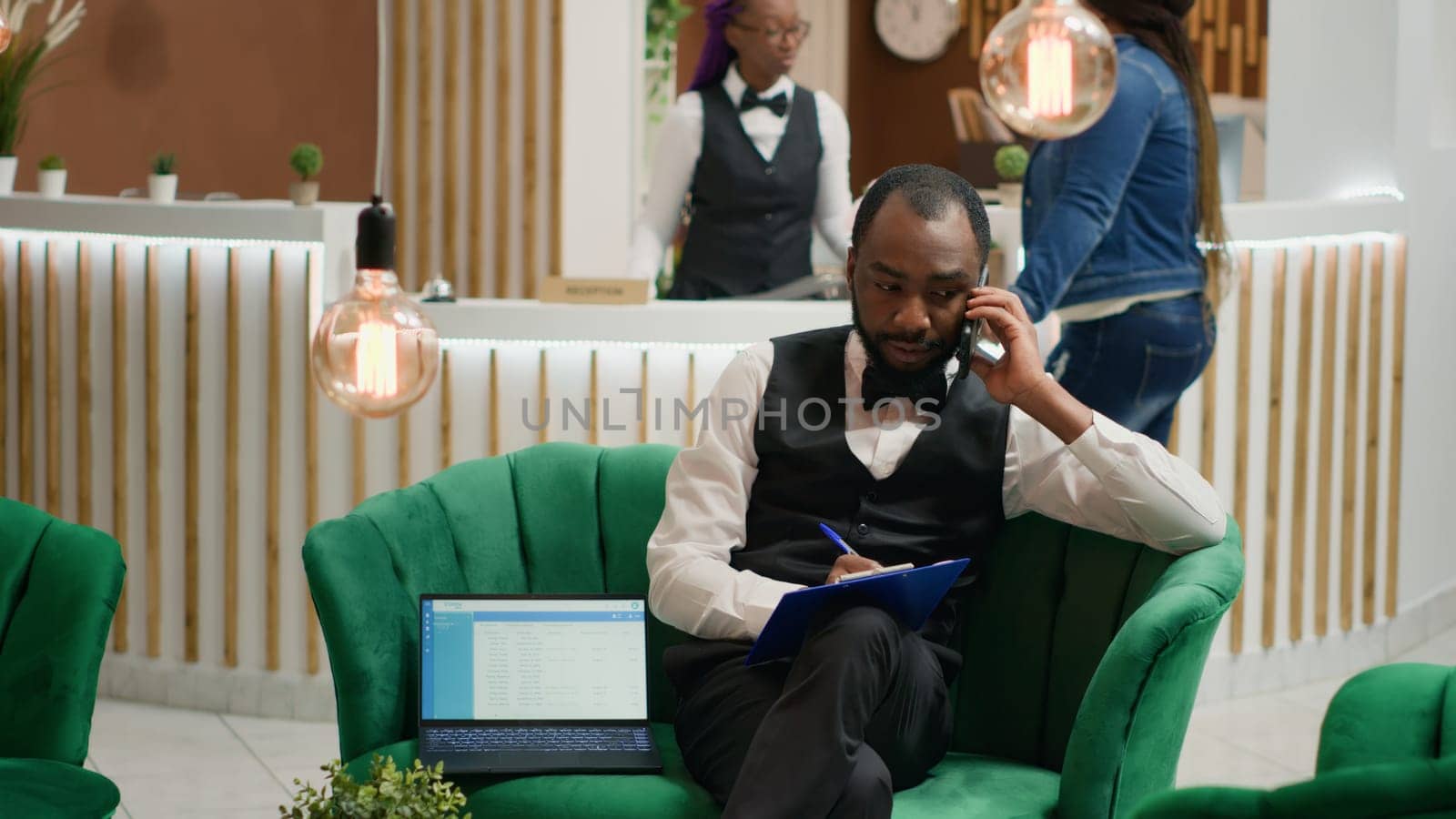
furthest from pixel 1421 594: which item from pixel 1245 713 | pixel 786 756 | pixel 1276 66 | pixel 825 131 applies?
pixel 786 756

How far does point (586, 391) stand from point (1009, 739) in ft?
5.54

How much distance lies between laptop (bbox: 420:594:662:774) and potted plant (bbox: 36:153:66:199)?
8.58 ft

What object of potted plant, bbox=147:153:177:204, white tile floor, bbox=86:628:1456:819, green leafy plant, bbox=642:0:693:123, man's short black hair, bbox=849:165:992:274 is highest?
green leafy plant, bbox=642:0:693:123

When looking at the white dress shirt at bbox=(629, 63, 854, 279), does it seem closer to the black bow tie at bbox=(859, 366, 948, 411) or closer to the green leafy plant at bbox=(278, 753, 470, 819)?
the black bow tie at bbox=(859, 366, 948, 411)

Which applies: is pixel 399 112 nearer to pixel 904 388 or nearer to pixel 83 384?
pixel 83 384

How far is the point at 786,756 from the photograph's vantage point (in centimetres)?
231

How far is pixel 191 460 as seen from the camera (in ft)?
15.1

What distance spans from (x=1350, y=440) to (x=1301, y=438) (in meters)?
0.21

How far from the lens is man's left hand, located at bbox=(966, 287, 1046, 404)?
2627mm

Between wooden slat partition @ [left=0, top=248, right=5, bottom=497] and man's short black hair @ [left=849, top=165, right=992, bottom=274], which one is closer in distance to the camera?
man's short black hair @ [left=849, top=165, right=992, bottom=274]

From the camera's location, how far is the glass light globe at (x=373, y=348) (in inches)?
99.1

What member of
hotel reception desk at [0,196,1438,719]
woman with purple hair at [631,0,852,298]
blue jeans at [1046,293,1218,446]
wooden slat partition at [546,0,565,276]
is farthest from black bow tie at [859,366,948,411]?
wooden slat partition at [546,0,565,276]

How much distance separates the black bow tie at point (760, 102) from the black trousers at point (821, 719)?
2043 millimetres

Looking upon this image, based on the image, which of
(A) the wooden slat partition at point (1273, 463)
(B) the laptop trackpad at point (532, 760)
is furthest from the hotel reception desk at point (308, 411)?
(B) the laptop trackpad at point (532, 760)
